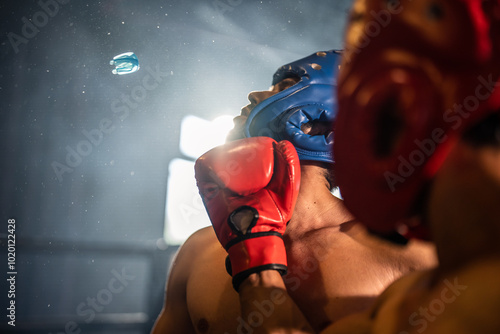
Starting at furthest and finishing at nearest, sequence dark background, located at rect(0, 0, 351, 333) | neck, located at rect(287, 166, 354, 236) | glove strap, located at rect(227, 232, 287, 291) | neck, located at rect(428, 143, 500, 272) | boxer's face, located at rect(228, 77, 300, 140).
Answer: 1. dark background, located at rect(0, 0, 351, 333)
2. boxer's face, located at rect(228, 77, 300, 140)
3. neck, located at rect(287, 166, 354, 236)
4. glove strap, located at rect(227, 232, 287, 291)
5. neck, located at rect(428, 143, 500, 272)

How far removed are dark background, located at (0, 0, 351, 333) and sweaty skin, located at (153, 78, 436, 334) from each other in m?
2.42

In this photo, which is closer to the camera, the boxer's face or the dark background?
the boxer's face

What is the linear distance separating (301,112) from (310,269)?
1.58 ft

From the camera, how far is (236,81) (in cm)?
388

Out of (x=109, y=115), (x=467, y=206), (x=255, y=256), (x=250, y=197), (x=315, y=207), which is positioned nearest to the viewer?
(x=467, y=206)

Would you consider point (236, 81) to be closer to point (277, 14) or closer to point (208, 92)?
point (208, 92)

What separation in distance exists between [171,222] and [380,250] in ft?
11.1

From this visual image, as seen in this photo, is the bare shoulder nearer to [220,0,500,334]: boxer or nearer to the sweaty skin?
[220,0,500,334]: boxer

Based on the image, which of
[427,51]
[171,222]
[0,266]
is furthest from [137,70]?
[427,51]

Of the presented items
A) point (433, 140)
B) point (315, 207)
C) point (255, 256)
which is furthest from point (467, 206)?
point (315, 207)

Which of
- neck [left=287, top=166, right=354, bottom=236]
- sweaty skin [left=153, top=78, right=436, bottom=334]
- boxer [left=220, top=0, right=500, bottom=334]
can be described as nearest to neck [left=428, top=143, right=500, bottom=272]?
boxer [left=220, top=0, right=500, bottom=334]

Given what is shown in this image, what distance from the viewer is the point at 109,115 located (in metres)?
3.79

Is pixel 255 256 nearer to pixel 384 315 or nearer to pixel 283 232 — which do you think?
pixel 283 232

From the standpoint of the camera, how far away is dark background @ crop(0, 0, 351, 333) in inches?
133
